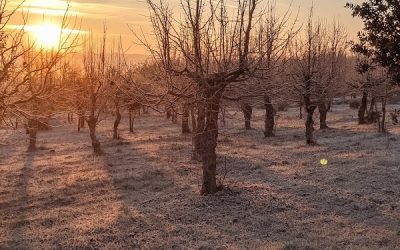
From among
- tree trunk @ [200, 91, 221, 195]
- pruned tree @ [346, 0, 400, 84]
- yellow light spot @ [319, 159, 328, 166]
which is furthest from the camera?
yellow light spot @ [319, 159, 328, 166]

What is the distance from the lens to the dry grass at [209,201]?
382 inches

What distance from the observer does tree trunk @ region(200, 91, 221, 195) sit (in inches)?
477

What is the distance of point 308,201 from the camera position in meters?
12.1

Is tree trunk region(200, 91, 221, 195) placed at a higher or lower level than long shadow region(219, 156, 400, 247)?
higher

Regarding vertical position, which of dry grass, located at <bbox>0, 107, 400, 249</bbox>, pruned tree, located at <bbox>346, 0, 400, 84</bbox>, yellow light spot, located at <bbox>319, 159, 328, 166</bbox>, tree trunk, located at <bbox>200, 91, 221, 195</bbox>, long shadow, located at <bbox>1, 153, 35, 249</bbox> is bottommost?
long shadow, located at <bbox>1, 153, 35, 249</bbox>

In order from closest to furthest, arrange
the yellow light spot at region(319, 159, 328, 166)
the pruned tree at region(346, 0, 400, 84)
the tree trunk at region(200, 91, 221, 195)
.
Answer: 1. the pruned tree at region(346, 0, 400, 84)
2. the tree trunk at region(200, 91, 221, 195)
3. the yellow light spot at region(319, 159, 328, 166)

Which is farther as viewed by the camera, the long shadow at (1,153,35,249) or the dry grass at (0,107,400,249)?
the long shadow at (1,153,35,249)

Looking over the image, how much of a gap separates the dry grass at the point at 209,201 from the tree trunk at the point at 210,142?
424mm

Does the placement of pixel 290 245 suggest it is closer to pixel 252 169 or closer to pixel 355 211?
pixel 355 211

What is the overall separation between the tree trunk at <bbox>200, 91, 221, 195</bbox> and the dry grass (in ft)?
1.39

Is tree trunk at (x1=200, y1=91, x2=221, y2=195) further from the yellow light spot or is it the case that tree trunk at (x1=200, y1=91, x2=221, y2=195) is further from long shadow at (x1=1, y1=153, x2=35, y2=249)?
the yellow light spot

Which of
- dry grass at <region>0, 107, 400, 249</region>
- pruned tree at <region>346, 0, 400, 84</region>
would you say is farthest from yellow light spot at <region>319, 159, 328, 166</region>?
pruned tree at <region>346, 0, 400, 84</region>

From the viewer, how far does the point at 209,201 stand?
1237cm

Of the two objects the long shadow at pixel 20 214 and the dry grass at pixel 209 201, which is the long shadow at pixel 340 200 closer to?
the dry grass at pixel 209 201
